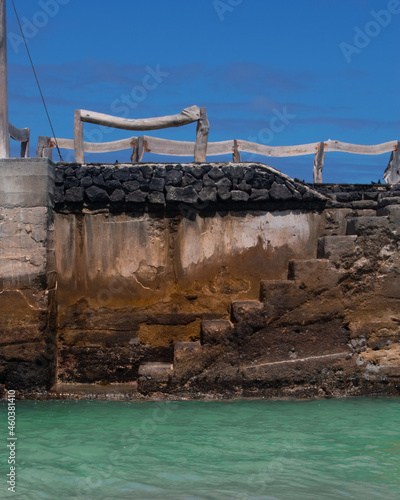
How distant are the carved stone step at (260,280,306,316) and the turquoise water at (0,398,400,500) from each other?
0.93 meters

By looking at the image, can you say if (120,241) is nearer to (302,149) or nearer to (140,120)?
(140,120)

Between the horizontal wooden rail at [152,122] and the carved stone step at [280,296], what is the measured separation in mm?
1727

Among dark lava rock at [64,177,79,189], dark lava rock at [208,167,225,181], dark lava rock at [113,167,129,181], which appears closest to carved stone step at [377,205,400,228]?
dark lava rock at [208,167,225,181]

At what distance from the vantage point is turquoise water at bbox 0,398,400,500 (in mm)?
4039

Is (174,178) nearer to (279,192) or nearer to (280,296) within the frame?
(279,192)

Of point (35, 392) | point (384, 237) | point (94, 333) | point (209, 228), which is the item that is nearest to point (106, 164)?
point (209, 228)

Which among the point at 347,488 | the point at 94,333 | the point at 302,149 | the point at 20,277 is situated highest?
the point at 302,149

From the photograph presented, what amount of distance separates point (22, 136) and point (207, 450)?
870 centimetres

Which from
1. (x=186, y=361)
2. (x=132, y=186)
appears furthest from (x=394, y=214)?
(x=132, y=186)

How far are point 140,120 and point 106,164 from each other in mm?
839

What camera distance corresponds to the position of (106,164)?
691cm

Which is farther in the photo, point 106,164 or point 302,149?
point 302,149

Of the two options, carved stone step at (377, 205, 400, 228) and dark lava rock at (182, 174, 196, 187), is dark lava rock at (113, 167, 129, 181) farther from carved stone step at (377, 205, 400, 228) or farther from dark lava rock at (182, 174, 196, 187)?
carved stone step at (377, 205, 400, 228)

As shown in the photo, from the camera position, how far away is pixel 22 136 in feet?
39.1
